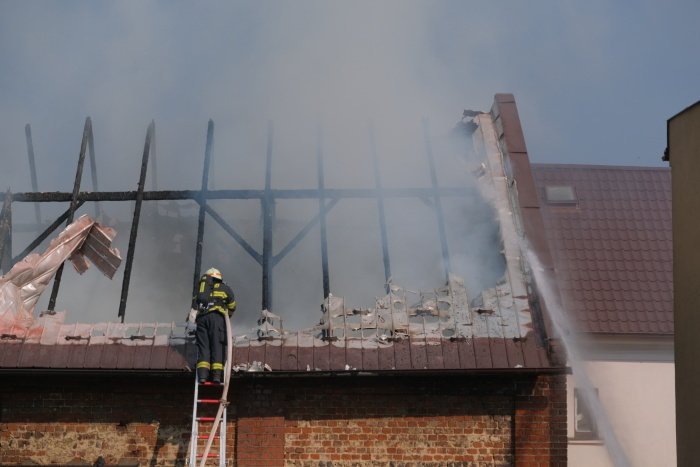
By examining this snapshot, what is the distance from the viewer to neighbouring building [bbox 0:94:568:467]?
9.16 metres

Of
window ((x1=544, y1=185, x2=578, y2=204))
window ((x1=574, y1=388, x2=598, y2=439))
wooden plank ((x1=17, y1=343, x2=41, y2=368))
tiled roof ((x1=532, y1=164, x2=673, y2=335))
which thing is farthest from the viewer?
window ((x1=544, y1=185, x2=578, y2=204))

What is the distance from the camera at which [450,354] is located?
9211 mm

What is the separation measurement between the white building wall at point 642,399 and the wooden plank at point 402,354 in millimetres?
9662

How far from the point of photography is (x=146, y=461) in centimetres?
924

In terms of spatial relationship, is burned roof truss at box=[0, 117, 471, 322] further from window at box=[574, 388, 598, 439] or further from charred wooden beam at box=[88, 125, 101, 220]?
window at box=[574, 388, 598, 439]

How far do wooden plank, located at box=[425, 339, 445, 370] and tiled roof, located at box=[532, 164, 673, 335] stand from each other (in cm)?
940

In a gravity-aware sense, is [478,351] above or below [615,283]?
below

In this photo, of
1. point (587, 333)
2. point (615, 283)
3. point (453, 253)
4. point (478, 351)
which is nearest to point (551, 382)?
point (478, 351)

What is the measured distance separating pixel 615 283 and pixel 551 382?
393 inches

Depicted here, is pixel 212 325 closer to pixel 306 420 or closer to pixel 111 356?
pixel 111 356

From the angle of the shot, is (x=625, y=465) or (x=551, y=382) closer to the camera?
(x=551, y=382)

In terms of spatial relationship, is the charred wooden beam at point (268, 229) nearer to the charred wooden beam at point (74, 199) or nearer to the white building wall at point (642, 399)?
the charred wooden beam at point (74, 199)

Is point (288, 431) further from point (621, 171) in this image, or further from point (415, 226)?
point (621, 171)

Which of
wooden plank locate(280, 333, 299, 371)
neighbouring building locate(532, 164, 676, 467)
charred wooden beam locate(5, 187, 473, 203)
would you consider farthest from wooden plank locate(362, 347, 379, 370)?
neighbouring building locate(532, 164, 676, 467)
